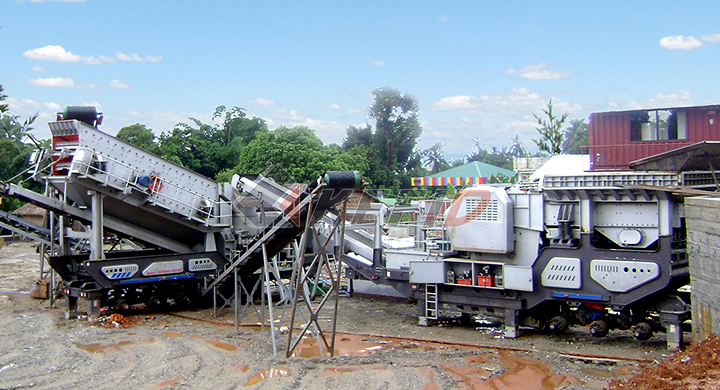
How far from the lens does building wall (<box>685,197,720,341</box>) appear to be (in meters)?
9.40

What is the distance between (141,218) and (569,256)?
440 inches

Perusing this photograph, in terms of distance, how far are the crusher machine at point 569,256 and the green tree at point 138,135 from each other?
1606 inches

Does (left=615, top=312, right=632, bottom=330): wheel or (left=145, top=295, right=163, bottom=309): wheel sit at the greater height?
(left=615, top=312, right=632, bottom=330): wheel

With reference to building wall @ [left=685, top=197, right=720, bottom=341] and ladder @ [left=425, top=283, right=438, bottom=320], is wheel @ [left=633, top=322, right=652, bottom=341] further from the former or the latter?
ladder @ [left=425, top=283, right=438, bottom=320]

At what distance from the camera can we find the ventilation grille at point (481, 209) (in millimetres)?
13250

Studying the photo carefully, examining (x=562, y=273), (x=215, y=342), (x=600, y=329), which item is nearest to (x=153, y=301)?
(x=215, y=342)

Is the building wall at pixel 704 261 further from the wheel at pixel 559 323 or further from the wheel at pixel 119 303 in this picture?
the wheel at pixel 119 303

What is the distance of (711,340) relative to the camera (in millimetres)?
8766

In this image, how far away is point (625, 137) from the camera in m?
16.5

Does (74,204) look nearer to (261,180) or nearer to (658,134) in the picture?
(261,180)

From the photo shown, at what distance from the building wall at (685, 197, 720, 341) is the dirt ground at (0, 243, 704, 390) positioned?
1117mm

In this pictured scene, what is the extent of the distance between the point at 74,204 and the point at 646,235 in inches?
560

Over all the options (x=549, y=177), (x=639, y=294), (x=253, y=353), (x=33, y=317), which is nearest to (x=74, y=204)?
(x=33, y=317)

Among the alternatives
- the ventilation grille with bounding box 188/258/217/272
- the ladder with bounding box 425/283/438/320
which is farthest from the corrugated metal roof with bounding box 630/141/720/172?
the ventilation grille with bounding box 188/258/217/272
